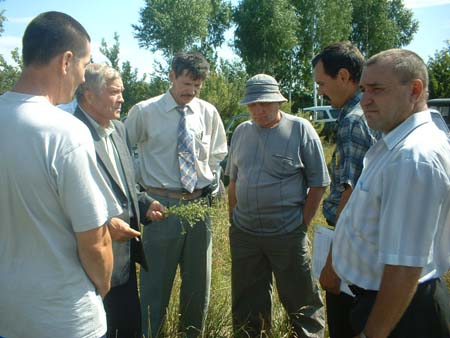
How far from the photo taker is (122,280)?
276 cm

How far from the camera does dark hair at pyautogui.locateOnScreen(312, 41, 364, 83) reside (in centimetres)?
291

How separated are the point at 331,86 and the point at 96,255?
1829 millimetres

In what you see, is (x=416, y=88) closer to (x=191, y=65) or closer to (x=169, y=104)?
(x=191, y=65)

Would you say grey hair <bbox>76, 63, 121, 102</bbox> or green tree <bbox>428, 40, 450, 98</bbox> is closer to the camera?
grey hair <bbox>76, 63, 121, 102</bbox>

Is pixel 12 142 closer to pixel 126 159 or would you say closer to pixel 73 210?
pixel 73 210

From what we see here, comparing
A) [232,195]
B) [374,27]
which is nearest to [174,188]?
[232,195]

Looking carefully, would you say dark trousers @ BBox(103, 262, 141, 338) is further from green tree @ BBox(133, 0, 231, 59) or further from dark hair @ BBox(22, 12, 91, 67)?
green tree @ BBox(133, 0, 231, 59)

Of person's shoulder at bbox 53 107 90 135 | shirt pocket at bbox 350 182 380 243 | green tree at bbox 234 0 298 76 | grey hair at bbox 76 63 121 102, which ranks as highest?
green tree at bbox 234 0 298 76

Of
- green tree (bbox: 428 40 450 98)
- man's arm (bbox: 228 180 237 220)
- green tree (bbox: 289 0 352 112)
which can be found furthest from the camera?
green tree (bbox: 289 0 352 112)

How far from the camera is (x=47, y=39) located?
1.78 metres

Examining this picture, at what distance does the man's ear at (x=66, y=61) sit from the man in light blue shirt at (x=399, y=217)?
121 centimetres

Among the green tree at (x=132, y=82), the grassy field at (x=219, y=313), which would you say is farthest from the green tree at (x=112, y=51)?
the grassy field at (x=219, y=313)

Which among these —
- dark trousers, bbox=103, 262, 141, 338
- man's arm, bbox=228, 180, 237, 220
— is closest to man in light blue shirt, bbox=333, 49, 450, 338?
dark trousers, bbox=103, 262, 141, 338

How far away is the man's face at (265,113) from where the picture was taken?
3695mm
